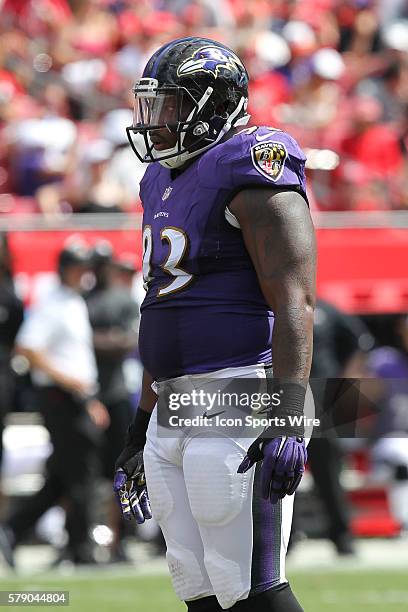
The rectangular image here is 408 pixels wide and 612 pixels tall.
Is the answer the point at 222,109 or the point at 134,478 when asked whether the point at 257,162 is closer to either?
the point at 222,109

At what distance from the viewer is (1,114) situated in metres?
9.48

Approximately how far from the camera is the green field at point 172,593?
19.7ft

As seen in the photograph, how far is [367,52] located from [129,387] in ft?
16.6

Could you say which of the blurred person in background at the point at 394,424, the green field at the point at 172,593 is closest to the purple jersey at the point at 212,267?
the green field at the point at 172,593

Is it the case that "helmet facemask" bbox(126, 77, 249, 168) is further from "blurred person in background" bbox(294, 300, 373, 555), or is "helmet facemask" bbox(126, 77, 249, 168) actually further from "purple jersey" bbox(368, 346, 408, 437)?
"purple jersey" bbox(368, 346, 408, 437)

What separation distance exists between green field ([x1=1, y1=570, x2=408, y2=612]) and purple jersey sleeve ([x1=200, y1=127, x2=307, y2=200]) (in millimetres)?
2991

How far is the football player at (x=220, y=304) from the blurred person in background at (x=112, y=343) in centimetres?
378

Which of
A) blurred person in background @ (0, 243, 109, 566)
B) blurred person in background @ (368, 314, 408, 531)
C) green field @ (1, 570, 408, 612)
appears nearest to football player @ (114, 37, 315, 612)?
green field @ (1, 570, 408, 612)

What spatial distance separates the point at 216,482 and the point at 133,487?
522 mm

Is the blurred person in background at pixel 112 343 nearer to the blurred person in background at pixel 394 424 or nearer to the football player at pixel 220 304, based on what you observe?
the blurred person in background at pixel 394 424

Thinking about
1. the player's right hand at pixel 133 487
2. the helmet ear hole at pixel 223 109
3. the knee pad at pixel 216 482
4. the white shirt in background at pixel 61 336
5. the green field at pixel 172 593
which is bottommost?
the green field at pixel 172 593

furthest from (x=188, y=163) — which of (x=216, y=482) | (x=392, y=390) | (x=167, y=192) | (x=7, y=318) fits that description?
(x=392, y=390)

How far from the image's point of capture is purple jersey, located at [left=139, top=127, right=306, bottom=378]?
3.31 meters

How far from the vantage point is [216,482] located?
3.26 meters
